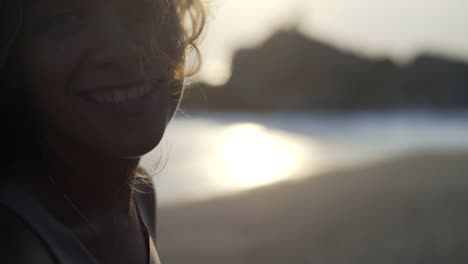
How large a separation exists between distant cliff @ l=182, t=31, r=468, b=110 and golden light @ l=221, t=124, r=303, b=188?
1138 centimetres

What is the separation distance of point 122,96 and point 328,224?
13.5 ft

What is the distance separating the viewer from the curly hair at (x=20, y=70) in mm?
1170

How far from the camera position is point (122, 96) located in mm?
1313

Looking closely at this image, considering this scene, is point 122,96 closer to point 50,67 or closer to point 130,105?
point 130,105

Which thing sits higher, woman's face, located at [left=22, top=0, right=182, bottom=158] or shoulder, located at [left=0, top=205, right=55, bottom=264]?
woman's face, located at [left=22, top=0, right=182, bottom=158]

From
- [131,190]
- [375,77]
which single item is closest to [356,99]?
[375,77]

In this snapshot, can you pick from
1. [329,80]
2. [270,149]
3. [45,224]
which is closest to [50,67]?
[45,224]

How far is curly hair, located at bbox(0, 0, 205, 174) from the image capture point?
3.84ft

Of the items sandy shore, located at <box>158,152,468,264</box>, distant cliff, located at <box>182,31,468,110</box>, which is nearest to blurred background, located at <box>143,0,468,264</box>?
sandy shore, located at <box>158,152,468,264</box>

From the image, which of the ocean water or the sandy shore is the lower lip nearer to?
the sandy shore

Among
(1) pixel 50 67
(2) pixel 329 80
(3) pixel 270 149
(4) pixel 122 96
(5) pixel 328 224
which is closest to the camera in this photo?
(1) pixel 50 67

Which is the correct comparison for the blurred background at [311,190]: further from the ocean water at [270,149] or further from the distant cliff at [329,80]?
the distant cliff at [329,80]

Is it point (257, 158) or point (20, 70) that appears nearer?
point (20, 70)

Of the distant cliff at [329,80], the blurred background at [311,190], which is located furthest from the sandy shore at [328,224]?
the distant cliff at [329,80]
